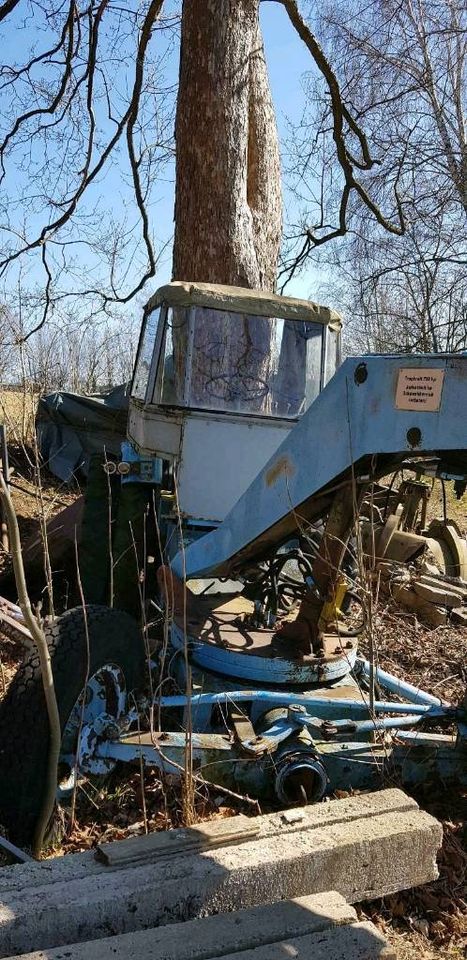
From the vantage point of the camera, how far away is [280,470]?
3459 mm

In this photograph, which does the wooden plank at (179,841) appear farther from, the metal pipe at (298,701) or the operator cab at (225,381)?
the operator cab at (225,381)

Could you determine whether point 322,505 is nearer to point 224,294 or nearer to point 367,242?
point 224,294

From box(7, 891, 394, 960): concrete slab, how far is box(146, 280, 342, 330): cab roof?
4.17m

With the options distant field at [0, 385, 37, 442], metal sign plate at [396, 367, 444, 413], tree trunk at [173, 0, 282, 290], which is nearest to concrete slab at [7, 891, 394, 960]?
metal sign plate at [396, 367, 444, 413]

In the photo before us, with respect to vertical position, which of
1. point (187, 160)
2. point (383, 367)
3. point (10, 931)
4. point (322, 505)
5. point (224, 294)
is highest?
point (187, 160)

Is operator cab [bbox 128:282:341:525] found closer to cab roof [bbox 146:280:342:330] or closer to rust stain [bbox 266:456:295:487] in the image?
cab roof [bbox 146:280:342:330]

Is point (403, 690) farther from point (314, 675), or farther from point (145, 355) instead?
point (145, 355)

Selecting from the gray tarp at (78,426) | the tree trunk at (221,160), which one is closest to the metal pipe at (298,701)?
the tree trunk at (221,160)

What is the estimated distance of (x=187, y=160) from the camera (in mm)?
8695

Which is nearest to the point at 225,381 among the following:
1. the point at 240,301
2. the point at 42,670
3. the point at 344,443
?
the point at 240,301

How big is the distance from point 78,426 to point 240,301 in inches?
285

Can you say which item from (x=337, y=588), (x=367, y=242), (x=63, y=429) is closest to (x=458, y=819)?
(x=337, y=588)

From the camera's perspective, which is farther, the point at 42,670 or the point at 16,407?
the point at 16,407

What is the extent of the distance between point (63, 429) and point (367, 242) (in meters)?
6.81
